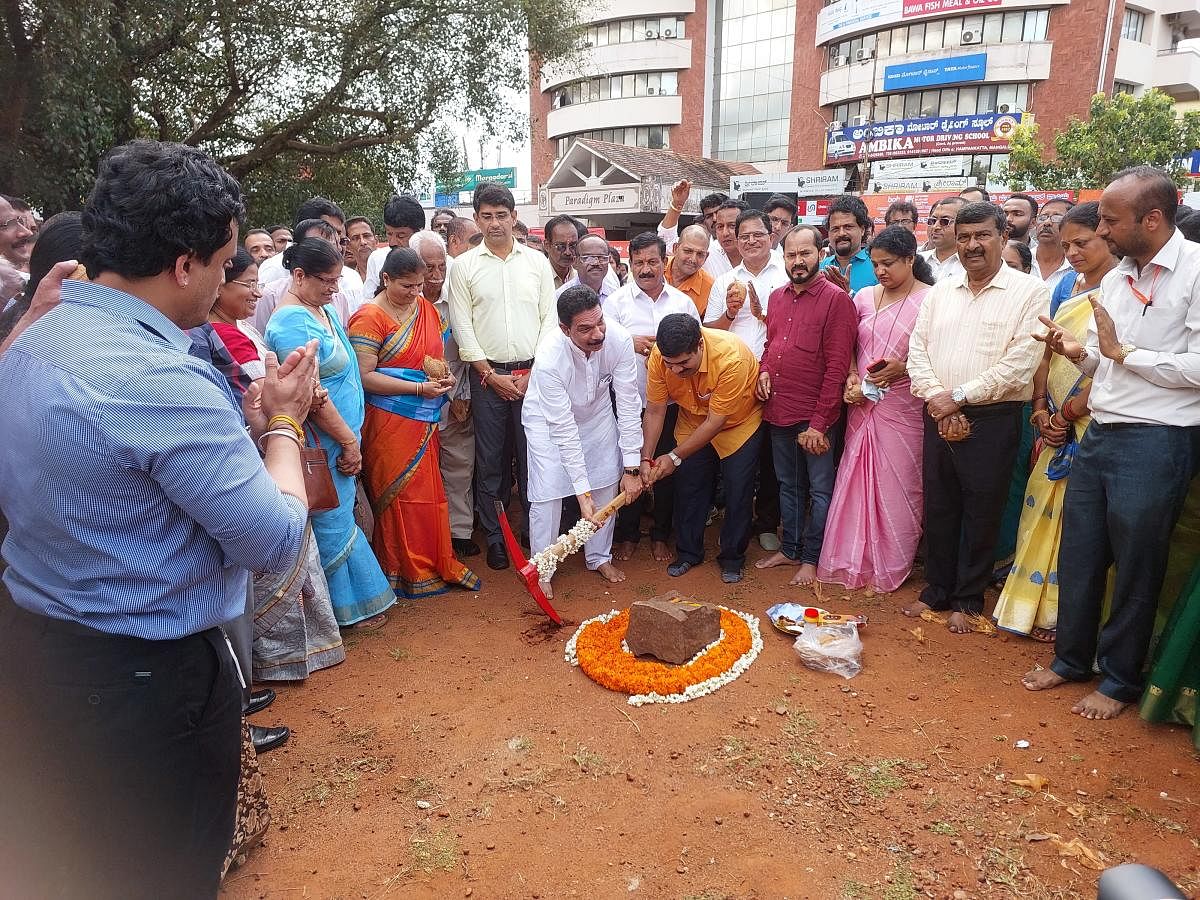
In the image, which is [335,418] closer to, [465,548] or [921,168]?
[465,548]

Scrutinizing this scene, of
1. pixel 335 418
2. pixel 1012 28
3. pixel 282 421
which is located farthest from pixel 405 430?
pixel 1012 28

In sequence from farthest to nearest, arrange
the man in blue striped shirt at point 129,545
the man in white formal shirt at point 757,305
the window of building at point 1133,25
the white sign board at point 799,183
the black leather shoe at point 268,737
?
1. the window of building at point 1133,25
2. the white sign board at point 799,183
3. the man in white formal shirt at point 757,305
4. the black leather shoe at point 268,737
5. the man in blue striped shirt at point 129,545

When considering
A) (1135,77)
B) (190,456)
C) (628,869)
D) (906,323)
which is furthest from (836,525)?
(1135,77)

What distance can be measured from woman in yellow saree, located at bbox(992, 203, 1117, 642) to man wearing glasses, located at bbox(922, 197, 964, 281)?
5.01 ft

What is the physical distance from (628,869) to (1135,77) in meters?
38.8

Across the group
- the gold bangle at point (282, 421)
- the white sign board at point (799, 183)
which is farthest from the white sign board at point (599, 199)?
the gold bangle at point (282, 421)

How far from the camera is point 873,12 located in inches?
1225

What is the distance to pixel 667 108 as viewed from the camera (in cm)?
3781

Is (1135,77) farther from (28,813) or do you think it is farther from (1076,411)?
(28,813)

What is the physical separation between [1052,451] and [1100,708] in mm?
1287

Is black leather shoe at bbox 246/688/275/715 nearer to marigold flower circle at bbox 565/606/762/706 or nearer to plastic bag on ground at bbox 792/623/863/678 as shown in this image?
marigold flower circle at bbox 565/606/762/706

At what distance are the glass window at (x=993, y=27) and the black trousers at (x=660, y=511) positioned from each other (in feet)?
106

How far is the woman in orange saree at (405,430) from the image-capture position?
A: 14.3 ft

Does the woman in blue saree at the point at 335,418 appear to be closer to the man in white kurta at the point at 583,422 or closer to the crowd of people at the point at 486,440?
the crowd of people at the point at 486,440
